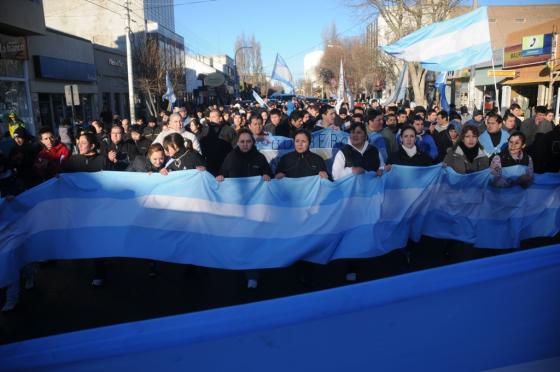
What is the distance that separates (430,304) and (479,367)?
0.24 m

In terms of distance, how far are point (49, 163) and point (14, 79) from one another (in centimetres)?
1553

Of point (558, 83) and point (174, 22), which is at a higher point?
point (174, 22)

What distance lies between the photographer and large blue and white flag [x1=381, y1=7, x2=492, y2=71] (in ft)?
28.0

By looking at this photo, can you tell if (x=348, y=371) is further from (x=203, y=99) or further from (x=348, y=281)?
(x=203, y=99)

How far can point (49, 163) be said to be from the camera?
239 inches

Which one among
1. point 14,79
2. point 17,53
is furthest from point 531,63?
point 14,79

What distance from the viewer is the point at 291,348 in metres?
1.15

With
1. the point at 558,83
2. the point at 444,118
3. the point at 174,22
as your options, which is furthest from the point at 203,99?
the point at 444,118

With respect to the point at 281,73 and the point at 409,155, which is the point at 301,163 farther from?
the point at 281,73

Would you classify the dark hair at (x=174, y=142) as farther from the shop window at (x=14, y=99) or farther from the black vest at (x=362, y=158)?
the shop window at (x=14, y=99)

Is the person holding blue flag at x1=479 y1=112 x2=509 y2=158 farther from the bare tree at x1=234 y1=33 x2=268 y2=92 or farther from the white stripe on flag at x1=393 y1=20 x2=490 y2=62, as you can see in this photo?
the bare tree at x1=234 y1=33 x2=268 y2=92

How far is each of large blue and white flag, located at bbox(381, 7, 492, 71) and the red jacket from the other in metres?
7.14

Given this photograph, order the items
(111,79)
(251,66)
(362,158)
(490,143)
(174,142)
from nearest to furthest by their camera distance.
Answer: (362,158), (174,142), (490,143), (111,79), (251,66)

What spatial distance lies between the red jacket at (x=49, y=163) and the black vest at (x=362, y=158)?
3845 mm
